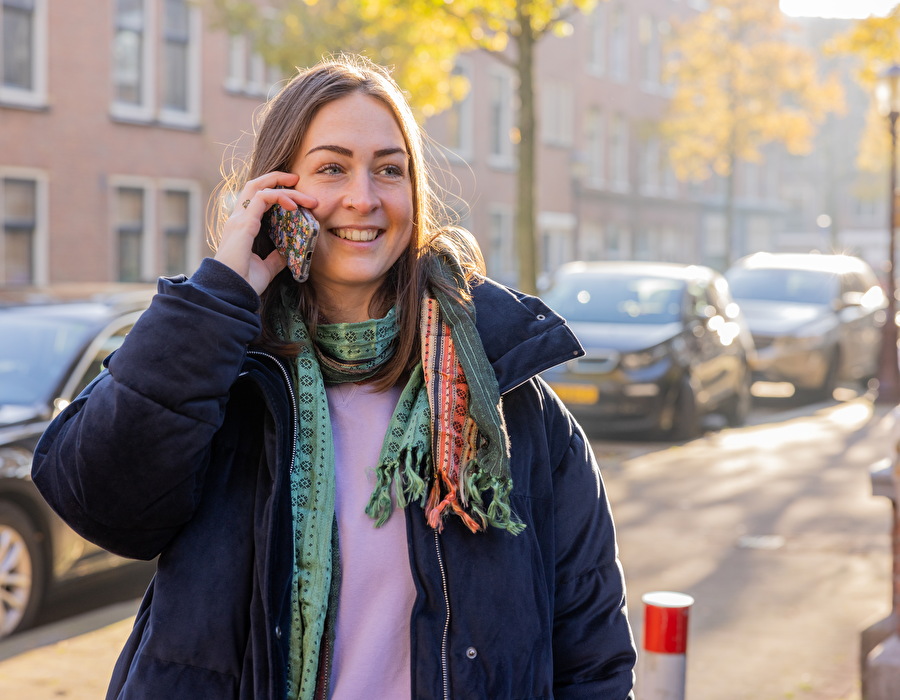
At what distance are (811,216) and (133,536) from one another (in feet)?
215

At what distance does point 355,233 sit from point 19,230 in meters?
18.3

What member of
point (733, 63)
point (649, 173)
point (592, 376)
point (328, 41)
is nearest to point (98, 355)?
point (592, 376)

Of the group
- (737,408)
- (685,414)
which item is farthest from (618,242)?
(685,414)

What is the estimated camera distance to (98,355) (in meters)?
6.23

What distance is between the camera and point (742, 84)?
34.0 m

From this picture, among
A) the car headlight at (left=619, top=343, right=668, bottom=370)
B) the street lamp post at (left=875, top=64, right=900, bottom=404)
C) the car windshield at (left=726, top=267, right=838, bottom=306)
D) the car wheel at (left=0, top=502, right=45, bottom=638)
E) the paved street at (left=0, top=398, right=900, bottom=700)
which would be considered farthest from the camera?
the car windshield at (left=726, top=267, right=838, bottom=306)

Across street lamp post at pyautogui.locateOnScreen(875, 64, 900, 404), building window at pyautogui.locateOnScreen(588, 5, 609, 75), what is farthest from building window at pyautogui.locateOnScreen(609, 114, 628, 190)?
street lamp post at pyautogui.locateOnScreen(875, 64, 900, 404)

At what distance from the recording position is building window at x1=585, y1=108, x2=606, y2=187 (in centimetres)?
3956

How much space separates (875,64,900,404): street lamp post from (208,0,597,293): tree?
4289 millimetres

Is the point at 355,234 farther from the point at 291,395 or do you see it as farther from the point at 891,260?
the point at 891,260

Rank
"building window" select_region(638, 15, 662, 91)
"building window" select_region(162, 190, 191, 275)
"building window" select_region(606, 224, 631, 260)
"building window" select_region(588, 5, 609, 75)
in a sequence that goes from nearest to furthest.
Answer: "building window" select_region(162, 190, 191, 275) → "building window" select_region(588, 5, 609, 75) → "building window" select_region(606, 224, 631, 260) → "building window" select_region(638, 15, 662, 91)

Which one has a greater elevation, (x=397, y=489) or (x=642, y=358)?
(x=397, y=489)

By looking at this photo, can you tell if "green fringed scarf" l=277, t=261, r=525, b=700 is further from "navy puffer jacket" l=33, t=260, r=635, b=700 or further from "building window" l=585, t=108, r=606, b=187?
"building window" l=585, t=108, r=606, b=187

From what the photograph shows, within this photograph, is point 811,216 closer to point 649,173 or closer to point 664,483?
point 649,173
